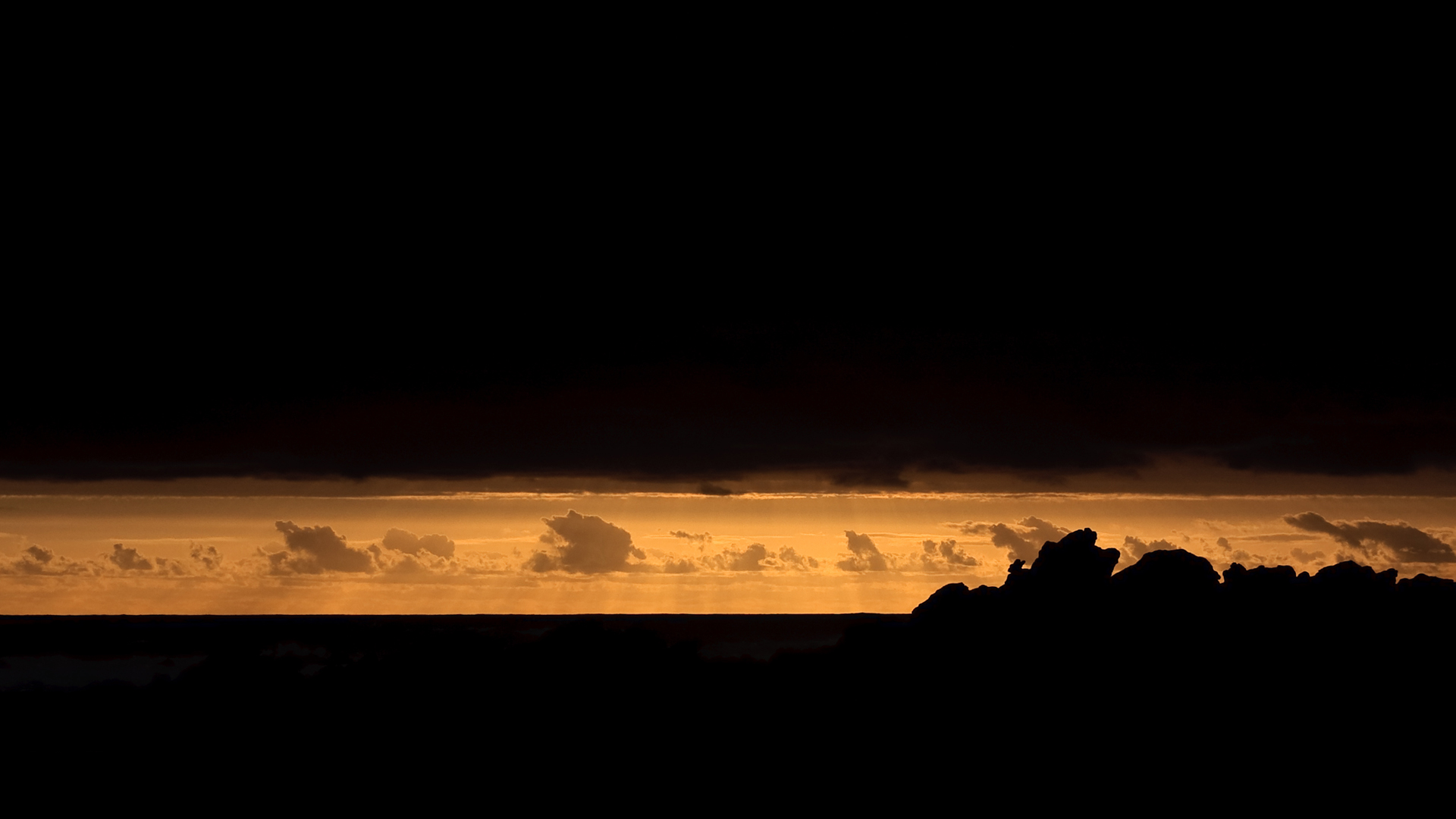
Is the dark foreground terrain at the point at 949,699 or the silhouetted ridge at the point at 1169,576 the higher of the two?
the silhouetted ridge at the point at 1169,576

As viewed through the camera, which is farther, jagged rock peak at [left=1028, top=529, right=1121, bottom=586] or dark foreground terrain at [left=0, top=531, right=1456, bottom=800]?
jagged rock peak at [left=1028, top=529, right=1121, bottom=586]

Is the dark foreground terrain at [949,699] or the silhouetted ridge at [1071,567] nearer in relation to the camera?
the dark foreground terrain at [949,699]

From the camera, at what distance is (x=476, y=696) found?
3109 centimetres

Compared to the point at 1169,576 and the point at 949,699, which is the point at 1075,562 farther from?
the point at 949,699

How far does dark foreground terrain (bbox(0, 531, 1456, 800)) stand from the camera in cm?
2311

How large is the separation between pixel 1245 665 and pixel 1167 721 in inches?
119

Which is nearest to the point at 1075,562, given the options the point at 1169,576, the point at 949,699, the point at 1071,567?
the point at 1071,567

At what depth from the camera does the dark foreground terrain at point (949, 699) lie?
2311 cm

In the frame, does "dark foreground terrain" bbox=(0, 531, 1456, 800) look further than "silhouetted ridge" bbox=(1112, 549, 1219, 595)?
No

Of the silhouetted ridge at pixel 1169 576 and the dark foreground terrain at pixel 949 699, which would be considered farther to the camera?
the silhouetted ridge at pixel 1169 576

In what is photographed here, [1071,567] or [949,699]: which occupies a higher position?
[1071,567]

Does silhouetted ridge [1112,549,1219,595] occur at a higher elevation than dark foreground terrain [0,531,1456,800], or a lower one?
higher

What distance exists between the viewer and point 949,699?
25.8 m

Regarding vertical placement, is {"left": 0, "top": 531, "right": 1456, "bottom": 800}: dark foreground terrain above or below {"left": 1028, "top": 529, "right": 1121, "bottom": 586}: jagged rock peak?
below
